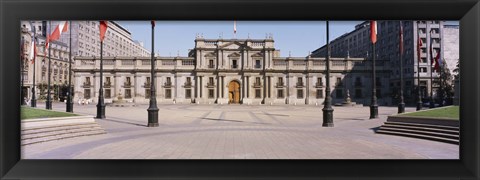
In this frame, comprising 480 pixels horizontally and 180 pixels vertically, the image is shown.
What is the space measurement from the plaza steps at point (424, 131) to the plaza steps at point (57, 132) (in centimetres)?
1275

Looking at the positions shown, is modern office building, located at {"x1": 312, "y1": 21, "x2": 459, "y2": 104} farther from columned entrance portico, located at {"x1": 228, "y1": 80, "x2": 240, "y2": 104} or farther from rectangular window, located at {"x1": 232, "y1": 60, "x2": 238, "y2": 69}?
columned entrance portico, located at {"x1": 228, "y1": 80, "x2": 240, "y2": 104}

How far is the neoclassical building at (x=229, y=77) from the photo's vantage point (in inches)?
2189

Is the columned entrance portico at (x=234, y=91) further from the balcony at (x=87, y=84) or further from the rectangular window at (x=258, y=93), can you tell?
the balcony at (x=87, y=84)

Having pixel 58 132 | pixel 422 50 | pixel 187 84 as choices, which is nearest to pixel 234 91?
pixel 187 84

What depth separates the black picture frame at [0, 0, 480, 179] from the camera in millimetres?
5441

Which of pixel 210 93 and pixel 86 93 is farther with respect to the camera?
pixel 210 93

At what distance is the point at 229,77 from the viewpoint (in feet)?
184

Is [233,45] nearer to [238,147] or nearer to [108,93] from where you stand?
[108,93]

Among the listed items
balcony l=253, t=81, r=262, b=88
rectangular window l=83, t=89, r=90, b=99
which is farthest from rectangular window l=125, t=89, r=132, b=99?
balcony l=253, t=81, r=262, b=88

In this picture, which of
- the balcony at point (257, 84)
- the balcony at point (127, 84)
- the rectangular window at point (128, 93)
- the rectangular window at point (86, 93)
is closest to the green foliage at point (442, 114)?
the balcony at point (257, 84)

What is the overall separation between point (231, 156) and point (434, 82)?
65009 mm

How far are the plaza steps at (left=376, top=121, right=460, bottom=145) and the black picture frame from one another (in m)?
4.97
